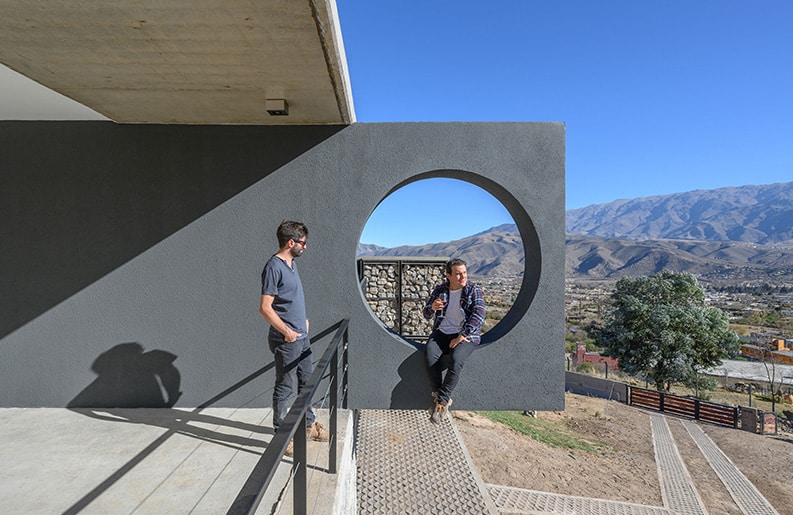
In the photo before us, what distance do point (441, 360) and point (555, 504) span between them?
6.62 meters

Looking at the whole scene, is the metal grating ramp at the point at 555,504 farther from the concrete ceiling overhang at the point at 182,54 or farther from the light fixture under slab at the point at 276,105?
the concrete ceiling overhang at the point at 182,54

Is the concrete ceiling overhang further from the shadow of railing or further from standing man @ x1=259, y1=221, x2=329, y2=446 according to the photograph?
the shadow of railing

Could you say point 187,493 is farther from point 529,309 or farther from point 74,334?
point 529,309

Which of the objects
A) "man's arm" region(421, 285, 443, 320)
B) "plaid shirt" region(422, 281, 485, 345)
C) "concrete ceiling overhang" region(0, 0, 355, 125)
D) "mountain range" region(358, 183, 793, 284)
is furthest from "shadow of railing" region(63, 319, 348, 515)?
"mountain range" region(358, 183, 793, 284)

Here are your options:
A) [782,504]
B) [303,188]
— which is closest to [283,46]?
[303,188]

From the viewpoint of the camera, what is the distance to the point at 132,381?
2.77 meters

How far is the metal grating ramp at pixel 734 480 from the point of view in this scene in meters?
8.79

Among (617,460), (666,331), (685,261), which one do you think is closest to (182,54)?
(617,460)

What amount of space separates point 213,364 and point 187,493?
109 cm

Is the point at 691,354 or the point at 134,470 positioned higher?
the point at 134,470

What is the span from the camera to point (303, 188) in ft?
9.18

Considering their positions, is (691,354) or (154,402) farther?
(691,354)

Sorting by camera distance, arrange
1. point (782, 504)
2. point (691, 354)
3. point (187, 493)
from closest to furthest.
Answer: point (187, 493) → point (782, 504) → point (691, 354)

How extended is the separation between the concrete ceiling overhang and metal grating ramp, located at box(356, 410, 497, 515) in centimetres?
485
